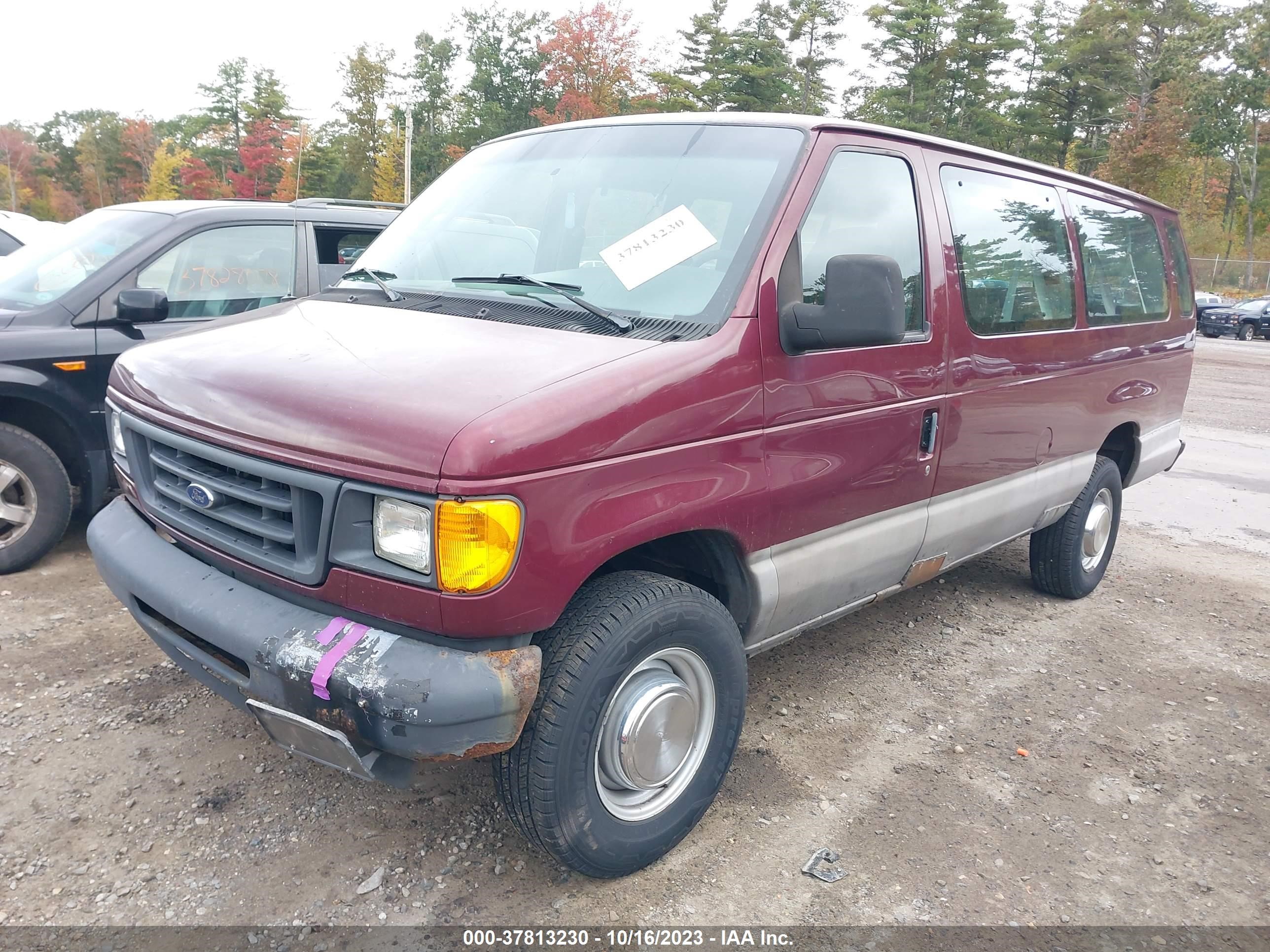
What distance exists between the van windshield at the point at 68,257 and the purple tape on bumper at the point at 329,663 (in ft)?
11.7

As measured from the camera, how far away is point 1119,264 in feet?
15.9

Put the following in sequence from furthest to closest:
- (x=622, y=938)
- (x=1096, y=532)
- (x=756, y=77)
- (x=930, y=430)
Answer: (x=756, y=77) → (x=1096, y=532) → (x=930, y=430) → (x=622, y=938)

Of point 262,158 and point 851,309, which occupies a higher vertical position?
point 262,158

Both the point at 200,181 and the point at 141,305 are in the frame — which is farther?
the point at 200,181

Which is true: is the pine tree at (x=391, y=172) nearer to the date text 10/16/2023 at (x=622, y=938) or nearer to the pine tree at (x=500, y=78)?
the pine tree at (x=500, y=78)

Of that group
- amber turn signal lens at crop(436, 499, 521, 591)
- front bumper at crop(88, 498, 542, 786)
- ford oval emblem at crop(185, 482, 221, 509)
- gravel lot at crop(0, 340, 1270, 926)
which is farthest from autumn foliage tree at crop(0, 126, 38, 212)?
amber turn signal lens at crop(436, 499, 521, 591)

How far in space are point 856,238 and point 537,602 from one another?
69.6 inches

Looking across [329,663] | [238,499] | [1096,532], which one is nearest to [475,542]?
[329,663]

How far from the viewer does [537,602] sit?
218 cm

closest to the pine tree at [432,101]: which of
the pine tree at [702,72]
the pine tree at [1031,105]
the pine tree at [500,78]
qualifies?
the pine tree at [500,78]

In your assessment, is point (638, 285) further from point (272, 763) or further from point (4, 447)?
point (4, 447)

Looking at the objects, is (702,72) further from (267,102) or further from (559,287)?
(559,287)

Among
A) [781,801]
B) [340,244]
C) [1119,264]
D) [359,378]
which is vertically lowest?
[781,801]

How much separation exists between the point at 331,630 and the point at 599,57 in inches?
1869
